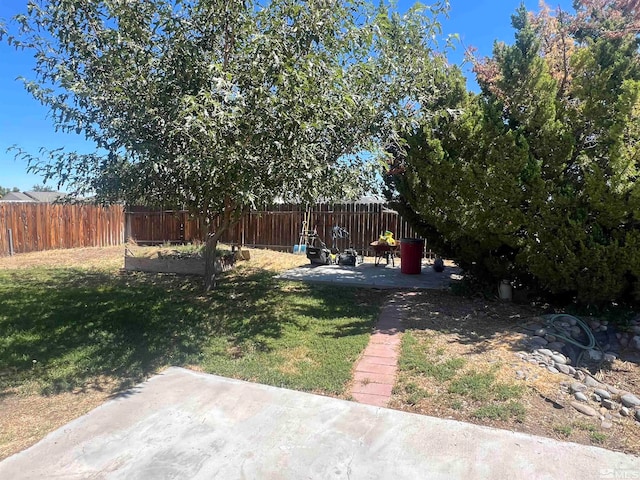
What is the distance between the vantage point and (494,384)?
155 inches

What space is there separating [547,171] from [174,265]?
8.02 metres

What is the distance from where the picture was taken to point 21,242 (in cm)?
1398

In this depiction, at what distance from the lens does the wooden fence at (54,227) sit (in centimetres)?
1361

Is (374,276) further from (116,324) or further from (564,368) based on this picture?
(116,324)

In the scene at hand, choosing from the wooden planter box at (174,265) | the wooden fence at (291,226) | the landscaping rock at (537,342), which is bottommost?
the landscaping rock at (537,342)

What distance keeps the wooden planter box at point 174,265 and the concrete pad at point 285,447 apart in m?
6.43

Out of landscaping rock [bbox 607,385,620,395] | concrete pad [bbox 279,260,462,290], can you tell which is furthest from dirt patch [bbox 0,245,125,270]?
landscaping rock [bbox 607,385,620,395]

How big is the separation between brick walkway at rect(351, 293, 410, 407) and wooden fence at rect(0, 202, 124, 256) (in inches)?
485

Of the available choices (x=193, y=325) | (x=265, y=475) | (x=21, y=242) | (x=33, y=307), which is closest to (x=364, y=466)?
(x=265, y=475)

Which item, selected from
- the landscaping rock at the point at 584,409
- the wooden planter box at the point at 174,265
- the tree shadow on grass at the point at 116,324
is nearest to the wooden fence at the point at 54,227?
the wooden planter box at the point at 174,265

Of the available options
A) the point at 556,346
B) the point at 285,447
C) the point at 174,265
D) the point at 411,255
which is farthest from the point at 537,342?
the point at 174,265

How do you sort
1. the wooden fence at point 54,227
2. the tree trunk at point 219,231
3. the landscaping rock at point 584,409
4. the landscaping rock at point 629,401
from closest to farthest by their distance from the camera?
the landscaping rock at point 584,409 < the landscaping rock at point 629,401 < the tree trunk at point 219,231 < the wooden fence at point 54,227

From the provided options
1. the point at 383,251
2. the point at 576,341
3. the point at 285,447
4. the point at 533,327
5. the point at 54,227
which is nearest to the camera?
the point at 285,447

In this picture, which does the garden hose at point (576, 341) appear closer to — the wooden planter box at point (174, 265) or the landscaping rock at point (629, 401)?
the landscaping rock at point (629, 401)
